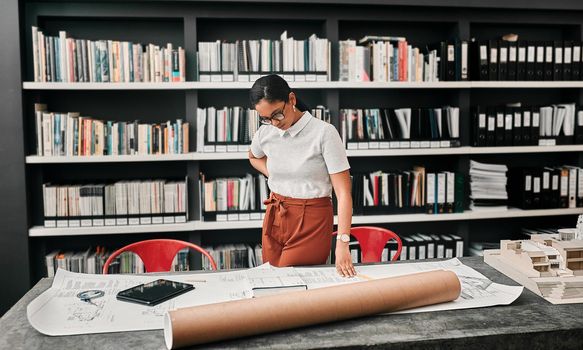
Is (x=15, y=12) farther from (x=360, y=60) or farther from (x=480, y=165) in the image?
(x=480, y=165)

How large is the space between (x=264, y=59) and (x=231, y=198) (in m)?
0.89

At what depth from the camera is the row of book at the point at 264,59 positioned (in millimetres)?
3318

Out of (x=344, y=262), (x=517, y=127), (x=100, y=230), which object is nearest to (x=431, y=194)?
(x=517, y=127)

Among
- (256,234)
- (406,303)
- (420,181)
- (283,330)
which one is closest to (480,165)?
(420,181)

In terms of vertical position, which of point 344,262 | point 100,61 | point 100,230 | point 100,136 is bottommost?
point 100,230

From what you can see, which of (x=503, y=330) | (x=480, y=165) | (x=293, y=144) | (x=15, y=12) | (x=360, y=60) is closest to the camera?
(x=503, y=330)

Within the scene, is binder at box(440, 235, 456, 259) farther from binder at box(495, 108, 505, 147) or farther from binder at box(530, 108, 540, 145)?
binder at box(530, 108, 540, 145)

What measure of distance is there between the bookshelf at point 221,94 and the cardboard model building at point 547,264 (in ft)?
5.33

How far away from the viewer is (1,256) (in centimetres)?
329

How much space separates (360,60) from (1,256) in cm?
252

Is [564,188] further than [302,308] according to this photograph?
Yes

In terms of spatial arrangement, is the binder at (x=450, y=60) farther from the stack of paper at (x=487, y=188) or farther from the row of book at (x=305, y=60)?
the stack of paper at (x=487, y=188)

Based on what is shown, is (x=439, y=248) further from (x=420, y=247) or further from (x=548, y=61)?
(x=548, y=61)

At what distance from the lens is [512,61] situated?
3615 millimetres
